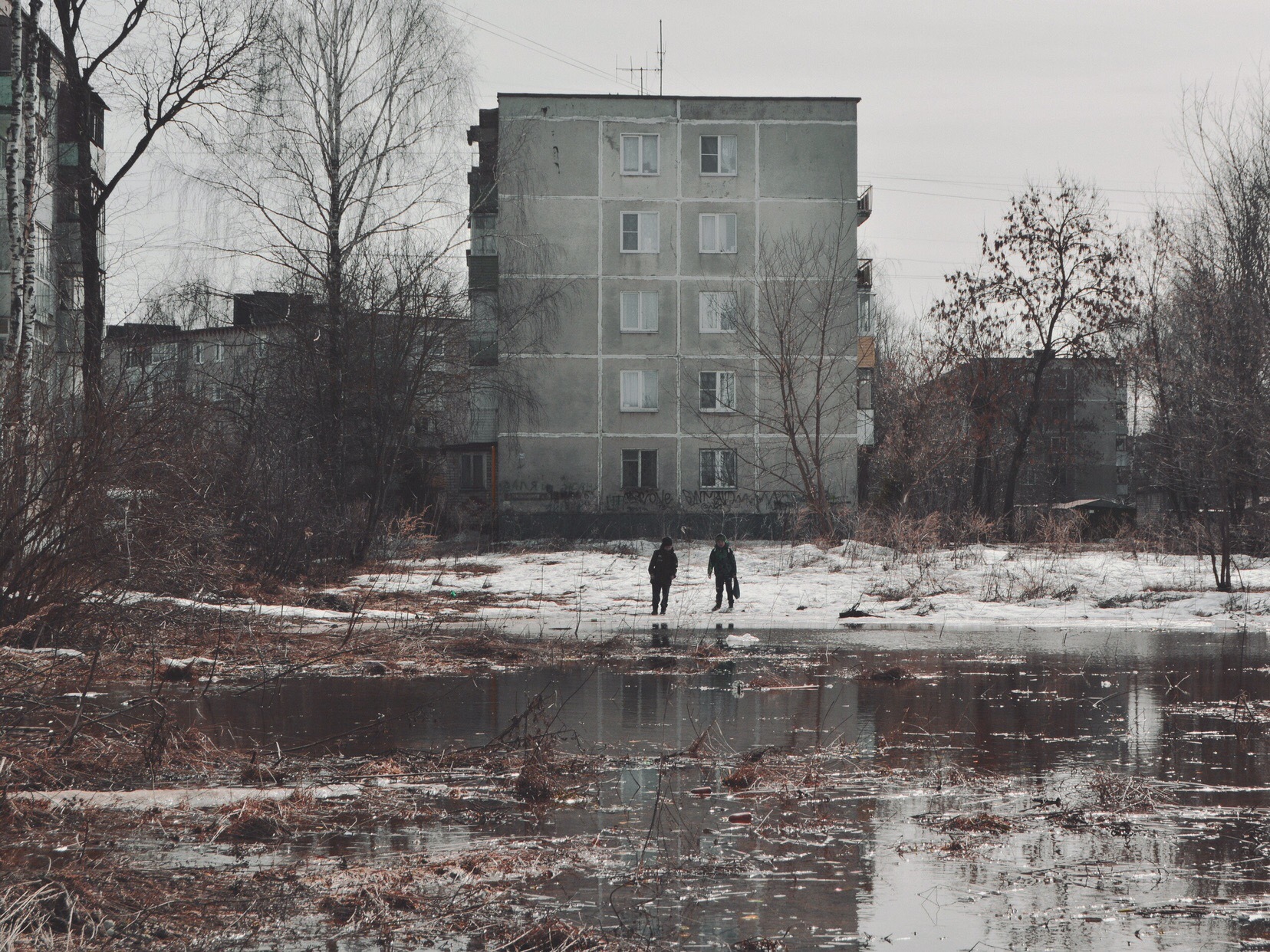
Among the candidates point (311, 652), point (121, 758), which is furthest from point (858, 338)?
point (121, 758)

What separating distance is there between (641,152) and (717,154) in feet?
9.30

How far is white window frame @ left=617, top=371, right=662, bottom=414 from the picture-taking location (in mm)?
47938

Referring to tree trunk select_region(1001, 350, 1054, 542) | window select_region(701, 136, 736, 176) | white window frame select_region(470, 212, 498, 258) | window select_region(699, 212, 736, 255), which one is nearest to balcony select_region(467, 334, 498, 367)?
white window frame select_region(470, 212, 498, 258)

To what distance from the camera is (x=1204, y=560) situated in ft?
107

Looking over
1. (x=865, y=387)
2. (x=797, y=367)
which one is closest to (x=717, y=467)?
(x=797, y=367)

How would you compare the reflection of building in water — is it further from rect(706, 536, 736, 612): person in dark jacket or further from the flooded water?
rect(706, 536, 736, 612): person in dark jacket

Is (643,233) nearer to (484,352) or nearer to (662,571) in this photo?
(484,352)

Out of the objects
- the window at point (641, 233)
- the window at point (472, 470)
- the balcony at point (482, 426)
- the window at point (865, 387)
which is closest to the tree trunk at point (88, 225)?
the balcony at point (482, 426)

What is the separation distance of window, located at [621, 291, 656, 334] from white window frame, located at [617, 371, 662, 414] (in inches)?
62.7

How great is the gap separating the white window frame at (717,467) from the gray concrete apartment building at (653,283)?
6 cm

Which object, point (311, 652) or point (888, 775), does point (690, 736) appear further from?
point (311, 652)

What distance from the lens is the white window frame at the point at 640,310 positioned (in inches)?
1900

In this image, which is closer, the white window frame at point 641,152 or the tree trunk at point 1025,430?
the tree trunk at point 1025,430

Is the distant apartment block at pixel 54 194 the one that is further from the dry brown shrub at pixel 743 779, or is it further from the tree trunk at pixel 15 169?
the dry brown shrub at pixel 743 779
